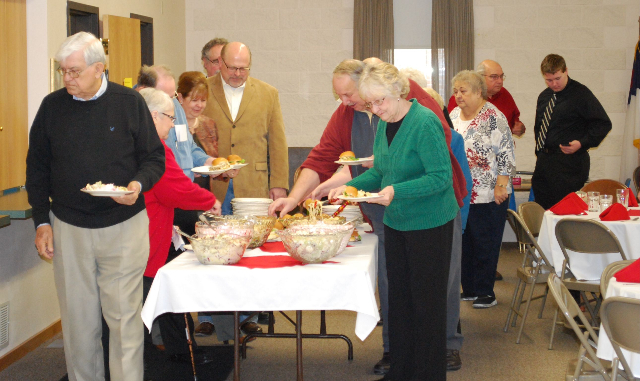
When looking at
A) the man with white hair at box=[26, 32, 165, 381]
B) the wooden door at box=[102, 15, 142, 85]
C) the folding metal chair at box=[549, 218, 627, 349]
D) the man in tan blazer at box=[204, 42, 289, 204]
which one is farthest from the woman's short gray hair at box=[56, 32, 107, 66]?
the folding metal chair at box=[549, 218, 627, 349]

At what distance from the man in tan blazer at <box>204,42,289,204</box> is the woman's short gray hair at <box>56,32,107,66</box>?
67.0 inches

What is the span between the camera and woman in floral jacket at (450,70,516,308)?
191 inches

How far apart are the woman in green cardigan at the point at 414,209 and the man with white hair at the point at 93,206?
894 millimetres

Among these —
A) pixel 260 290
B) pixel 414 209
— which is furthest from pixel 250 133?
pixel 260 290

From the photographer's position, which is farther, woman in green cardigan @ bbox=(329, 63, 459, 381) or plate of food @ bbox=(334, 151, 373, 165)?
plate of food @ bbox=(334, 151, 373, 165)

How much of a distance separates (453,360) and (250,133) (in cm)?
190

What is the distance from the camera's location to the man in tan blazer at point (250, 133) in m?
4.32

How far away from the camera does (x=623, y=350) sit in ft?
8.07

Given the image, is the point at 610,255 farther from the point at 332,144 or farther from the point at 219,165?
the point at 219,165

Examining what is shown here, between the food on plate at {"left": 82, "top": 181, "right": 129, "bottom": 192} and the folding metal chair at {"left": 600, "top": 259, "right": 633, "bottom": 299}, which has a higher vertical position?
the food on plate at {"left": 82, "top": 181, "right": 129, "bottom": 192}

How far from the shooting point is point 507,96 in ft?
20.6

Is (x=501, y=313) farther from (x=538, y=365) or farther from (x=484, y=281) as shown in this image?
(x=538, y=365)

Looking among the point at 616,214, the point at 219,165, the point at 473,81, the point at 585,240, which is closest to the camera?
the point at 219,165

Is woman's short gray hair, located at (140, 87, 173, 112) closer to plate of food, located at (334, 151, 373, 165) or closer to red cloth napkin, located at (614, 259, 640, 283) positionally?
plate of food, located at (334, 151, 373, 165)
